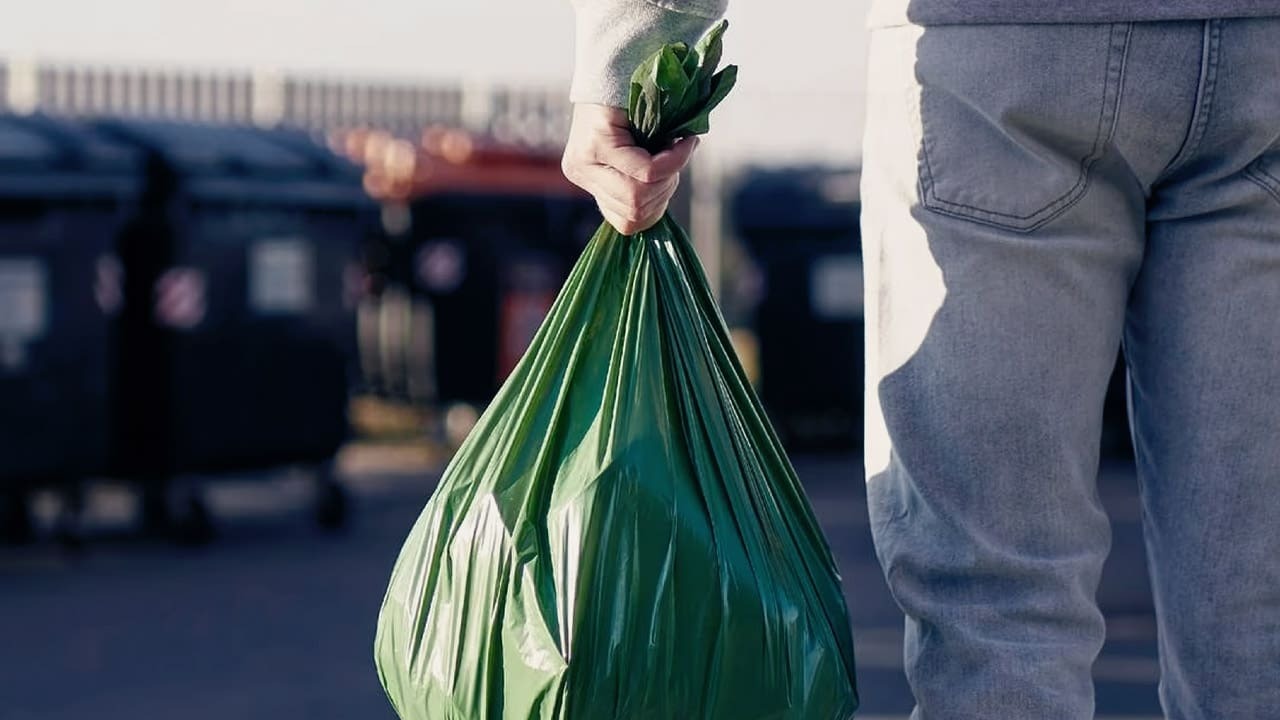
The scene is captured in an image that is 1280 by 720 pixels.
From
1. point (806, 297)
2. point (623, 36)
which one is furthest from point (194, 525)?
point (623, 36)

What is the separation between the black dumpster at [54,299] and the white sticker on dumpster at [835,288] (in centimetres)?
477

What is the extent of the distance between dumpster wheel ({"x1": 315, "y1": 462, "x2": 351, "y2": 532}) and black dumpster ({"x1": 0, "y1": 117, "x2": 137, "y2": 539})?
1174mm

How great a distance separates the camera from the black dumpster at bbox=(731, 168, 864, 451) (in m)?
11.1

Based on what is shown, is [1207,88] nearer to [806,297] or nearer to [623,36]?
[623,36]

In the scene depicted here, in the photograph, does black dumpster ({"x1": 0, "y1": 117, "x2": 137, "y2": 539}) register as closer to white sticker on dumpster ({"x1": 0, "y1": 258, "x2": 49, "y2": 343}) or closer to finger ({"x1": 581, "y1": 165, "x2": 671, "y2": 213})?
white sticker on dumpster ({"x1": 0, "y1": 258, "x2": 49, "y2": 343})

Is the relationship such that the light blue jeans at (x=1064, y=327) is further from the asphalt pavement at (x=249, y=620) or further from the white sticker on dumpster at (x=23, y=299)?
the white sticker on dumpster at (x=23, y=299)

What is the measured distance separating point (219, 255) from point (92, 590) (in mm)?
1705

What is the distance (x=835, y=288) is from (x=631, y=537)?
9469 millimetres

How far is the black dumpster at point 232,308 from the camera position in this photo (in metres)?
7.54

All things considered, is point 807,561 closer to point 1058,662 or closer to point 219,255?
point 1058,662

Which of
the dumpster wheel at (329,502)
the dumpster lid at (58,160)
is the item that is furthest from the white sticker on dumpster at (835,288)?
the dumpster lid at (58,160)

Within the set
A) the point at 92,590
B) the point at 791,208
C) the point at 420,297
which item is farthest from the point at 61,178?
the point at 791,208

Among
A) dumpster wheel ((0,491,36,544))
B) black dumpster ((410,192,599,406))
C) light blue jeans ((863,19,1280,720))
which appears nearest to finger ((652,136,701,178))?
light blue jeans ((863,19,1280,720))

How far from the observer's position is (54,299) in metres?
7.25
